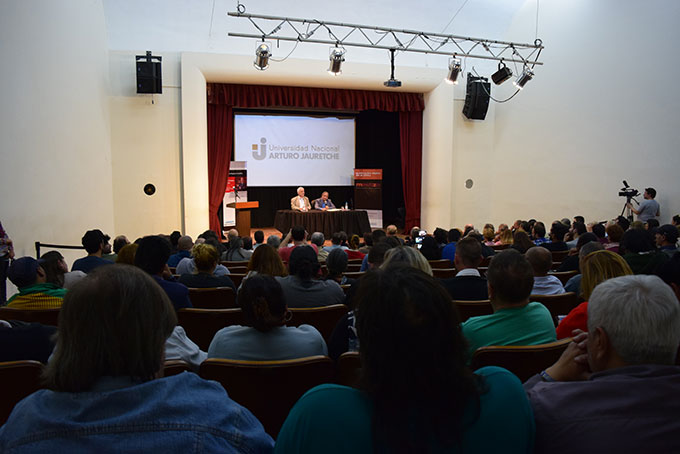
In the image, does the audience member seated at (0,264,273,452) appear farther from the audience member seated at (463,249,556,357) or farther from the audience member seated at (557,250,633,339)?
the audience member seated at (557,250,633,339)

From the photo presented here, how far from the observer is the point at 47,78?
222 inches

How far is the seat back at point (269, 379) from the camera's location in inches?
63.7

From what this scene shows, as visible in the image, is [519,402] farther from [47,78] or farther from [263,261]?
[47,78]

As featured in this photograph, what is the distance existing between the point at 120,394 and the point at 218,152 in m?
9.77

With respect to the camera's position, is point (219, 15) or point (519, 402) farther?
point (219, 15)

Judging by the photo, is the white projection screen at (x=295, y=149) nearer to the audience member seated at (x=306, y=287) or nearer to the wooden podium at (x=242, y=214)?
the wooden podium at (x=242, y=214)

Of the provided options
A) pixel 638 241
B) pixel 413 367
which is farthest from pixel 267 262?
pixel 638 241

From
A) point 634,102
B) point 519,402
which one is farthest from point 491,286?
point 634,102

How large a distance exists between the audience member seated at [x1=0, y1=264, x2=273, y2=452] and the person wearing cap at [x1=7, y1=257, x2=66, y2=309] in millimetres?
1890

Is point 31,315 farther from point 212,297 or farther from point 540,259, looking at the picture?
point 540,259

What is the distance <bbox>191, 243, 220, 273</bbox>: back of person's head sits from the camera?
128 inches

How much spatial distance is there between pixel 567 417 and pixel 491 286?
→ 0.98 meters

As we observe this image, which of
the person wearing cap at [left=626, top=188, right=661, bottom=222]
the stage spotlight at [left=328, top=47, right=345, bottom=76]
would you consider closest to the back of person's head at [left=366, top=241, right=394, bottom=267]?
the stage spotlight at [left=328, top=47, right=345, bottom=76]

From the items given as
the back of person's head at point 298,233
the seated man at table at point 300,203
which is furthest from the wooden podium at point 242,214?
the back of person's head at point 298,233
